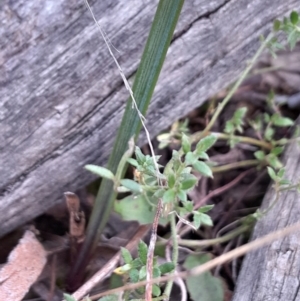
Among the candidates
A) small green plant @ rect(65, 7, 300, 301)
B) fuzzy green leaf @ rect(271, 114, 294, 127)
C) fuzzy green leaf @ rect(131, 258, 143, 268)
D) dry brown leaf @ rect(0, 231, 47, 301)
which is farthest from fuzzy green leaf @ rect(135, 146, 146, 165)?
fuzzy green leaf @ rect(271, 114, 294, 127)

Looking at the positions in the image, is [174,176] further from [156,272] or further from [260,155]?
[260,155]

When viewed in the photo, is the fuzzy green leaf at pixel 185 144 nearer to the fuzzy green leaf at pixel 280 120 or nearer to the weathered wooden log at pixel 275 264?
the weathered wooden log at pixel 275 264

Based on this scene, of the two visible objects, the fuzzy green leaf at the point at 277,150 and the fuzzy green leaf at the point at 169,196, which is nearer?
the fuzzy green leaf at the point at 169,196

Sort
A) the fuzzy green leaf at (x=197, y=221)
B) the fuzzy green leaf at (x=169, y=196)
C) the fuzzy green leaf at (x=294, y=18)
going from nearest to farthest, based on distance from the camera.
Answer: the fuzzy green leaf at (x=169, y=196)
the fuzzy green leaf at (x=197, y=221)
the fuzzy green leaf at (x=294, y=18)

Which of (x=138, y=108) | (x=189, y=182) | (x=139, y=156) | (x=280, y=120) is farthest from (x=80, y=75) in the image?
(x=280, y=120)

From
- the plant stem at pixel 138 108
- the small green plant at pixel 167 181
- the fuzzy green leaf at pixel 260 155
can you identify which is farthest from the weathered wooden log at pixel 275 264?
the plant stem at pixel 138 108

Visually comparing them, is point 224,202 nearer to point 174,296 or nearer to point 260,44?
point 174,296

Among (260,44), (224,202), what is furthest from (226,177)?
(260,44)
